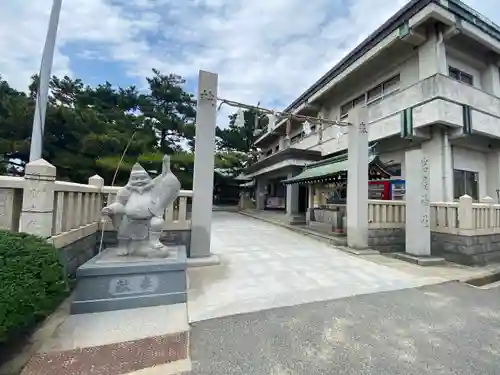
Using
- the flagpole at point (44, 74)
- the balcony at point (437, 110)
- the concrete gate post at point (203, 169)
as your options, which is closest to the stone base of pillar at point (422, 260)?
the concrete gate post at point (203, 169)

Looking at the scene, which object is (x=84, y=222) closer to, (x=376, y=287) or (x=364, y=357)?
(x=364, y=357)

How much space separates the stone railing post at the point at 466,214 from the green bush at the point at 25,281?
8.21 meters

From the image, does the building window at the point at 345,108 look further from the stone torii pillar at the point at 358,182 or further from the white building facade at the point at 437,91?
the stone torii pillar at the point at 358,182

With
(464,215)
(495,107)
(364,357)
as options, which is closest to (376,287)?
(364,357)

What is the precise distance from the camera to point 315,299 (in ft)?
11.4

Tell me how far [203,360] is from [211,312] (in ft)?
2.87

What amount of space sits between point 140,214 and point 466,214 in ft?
24.9

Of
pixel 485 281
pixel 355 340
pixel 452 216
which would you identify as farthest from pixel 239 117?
pixel 485 281

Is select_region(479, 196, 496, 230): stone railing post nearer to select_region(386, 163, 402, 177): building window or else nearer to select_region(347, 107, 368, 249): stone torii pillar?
select_region(347, 107, 368, 249): stone torii pillar

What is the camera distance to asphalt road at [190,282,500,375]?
6.81 ft

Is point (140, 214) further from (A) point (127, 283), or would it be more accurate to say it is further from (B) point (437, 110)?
(B) point (437, 110)

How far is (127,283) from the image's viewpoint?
306 cm

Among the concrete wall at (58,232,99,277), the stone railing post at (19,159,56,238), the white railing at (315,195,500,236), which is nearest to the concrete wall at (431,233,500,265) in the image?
the white railing at (315,195,500,236)

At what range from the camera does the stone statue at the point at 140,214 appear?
3.41 m
